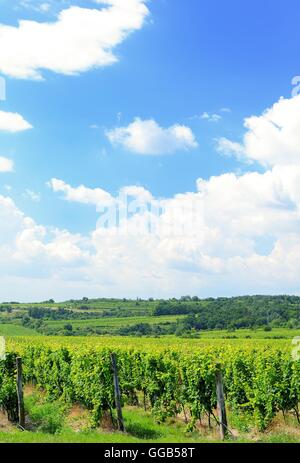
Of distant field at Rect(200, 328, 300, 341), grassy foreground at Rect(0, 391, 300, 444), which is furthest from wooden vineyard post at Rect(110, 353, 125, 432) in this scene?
distant field at Rect(200, 328, 300, 341)

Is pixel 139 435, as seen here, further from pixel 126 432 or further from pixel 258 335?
pixel 258 335

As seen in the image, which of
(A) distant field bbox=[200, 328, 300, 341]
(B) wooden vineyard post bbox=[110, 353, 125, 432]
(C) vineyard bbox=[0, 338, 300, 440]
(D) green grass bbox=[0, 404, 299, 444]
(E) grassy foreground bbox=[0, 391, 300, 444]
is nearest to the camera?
(D) green grass bbox=[0, 404, 299, 444]

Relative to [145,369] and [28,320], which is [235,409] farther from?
[28,320]

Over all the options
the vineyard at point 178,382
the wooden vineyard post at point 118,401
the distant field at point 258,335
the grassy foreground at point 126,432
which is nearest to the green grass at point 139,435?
the grassy foreground at point 126,432

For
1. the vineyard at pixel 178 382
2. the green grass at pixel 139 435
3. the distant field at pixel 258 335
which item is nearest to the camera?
the green grass at pixel 139 435

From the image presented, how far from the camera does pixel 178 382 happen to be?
20.6 meters

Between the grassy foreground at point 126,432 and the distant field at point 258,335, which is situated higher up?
the grassy foreground at point 126,432

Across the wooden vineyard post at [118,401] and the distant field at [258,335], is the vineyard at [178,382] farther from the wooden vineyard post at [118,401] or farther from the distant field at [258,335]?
the distant field at [258,335]

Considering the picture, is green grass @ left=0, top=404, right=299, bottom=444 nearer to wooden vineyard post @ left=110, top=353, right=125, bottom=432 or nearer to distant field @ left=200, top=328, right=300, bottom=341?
wooden vineyard post @ left=110, top=353, right=125, bottom=432

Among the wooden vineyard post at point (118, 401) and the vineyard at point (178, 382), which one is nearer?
the wooden vineyard post at point (118, 401)

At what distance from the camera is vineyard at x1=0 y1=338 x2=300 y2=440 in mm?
17797

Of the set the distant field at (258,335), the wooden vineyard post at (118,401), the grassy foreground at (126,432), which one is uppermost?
the wooden vineyard post at (118,401)

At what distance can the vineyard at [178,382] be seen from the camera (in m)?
17.8

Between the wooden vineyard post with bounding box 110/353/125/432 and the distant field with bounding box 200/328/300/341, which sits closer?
the wooden vineyard post with bounding box 110/353/125/432
